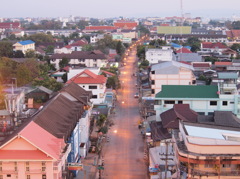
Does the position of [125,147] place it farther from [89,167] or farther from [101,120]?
[101,120]

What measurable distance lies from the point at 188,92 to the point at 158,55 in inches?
810

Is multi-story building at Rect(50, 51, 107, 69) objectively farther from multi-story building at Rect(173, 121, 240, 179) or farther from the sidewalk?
multi-story building at Rect(173, 121, 240, 179)

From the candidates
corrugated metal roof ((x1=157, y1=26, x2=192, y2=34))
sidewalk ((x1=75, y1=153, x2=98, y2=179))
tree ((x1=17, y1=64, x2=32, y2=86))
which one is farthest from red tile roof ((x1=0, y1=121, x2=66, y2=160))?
corrugated metal roof ((x1=157, y1=26, x2=192, y2=34))

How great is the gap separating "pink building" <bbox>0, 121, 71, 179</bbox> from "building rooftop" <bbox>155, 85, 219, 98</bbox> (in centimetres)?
882

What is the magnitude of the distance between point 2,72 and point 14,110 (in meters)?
13.4

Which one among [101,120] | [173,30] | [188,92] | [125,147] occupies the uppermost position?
[173,30]

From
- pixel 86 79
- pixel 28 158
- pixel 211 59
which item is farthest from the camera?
pixel 211 59

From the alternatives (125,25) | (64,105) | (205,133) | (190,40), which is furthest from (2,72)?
(125,25)

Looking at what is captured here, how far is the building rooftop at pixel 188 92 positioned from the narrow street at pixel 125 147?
242 centimetres

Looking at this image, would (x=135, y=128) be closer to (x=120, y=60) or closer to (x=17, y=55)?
(x=17, y=55)

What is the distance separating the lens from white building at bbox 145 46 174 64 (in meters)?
38.5

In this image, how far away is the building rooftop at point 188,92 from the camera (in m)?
19.1

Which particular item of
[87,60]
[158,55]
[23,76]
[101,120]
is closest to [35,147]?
[101,120]

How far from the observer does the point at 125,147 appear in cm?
1783
